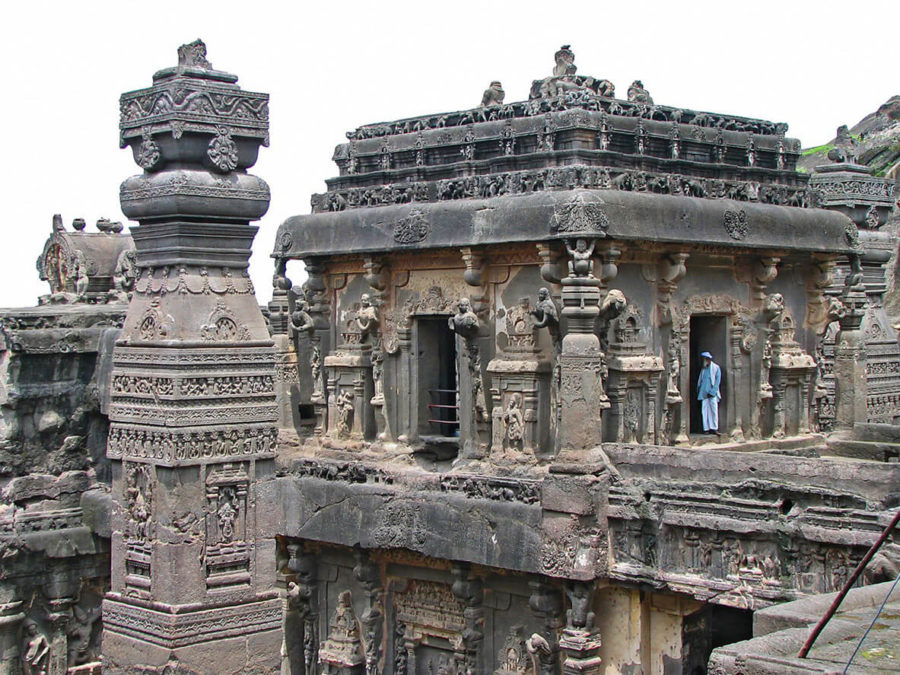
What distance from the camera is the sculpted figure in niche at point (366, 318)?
55.2 feet

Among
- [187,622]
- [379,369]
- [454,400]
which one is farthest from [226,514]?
[454,400]

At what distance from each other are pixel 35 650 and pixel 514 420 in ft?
20.7

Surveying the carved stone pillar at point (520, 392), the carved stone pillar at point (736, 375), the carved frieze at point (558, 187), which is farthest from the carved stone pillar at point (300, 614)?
the carved stone pillar at point (736, 375)


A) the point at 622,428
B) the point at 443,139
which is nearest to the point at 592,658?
the point at 622,428

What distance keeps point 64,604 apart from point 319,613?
6.52 meters

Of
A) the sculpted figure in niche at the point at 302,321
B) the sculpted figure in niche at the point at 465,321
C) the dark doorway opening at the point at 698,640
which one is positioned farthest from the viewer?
the sculpted figure in niche at the point at 302,321

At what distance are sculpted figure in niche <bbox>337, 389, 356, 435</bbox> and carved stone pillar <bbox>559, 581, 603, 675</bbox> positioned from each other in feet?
15.3

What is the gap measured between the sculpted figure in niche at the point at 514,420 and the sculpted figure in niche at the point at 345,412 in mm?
2744

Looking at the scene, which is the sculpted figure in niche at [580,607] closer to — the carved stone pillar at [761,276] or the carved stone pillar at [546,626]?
the carved stone pillar at [546,626]

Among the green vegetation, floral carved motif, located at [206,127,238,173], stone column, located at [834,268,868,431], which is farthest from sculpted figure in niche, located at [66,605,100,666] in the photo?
the green vegetation

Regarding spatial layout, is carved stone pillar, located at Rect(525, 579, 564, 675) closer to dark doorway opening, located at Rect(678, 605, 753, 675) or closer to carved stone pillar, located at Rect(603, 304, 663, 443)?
dark doorway opening, located at Rect(678, 605, 753, 675)

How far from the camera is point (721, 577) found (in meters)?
12.5

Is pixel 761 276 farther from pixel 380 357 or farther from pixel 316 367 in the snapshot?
pixel 316 367

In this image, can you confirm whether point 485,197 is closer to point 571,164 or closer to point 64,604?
point 571,164
